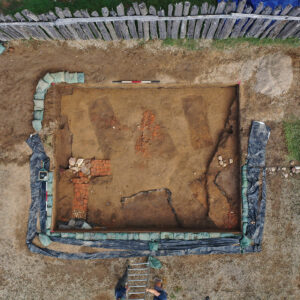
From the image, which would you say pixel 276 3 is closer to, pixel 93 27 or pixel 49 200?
pixel 93 27

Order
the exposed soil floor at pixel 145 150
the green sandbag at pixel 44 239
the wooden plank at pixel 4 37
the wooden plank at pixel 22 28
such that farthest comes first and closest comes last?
1. the exposed soil floor at pixel 145 150
2. the green sandbag at pixel 44 239
3. the wooden plank at pixel 4 37
4. the wooden plank at pixel 22 28

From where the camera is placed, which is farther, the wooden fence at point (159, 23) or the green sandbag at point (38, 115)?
the green sandbag at point (38, 115)

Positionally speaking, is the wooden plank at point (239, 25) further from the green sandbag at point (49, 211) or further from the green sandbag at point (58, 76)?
the green sandbag at point (49, 211)

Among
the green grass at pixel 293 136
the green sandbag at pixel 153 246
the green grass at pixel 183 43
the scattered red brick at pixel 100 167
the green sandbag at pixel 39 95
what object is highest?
the green grass at pixel 183 43

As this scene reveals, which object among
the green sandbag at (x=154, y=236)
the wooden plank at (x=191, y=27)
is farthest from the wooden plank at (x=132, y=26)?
the green sandbag at (x=154, y=236)

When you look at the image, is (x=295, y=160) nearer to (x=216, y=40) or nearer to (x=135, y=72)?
(x=216, y=40)

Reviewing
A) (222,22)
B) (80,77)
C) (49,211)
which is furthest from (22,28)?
(222,22)

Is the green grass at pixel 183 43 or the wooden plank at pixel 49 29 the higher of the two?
the wooden plank at pixel 49 29

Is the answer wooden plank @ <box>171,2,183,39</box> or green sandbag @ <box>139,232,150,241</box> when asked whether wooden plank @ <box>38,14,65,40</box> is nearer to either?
wooden plank @ <box>171,2,183,39</box>

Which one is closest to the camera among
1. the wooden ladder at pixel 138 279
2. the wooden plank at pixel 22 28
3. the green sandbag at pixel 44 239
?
the wooden plank at pixel 22 28
